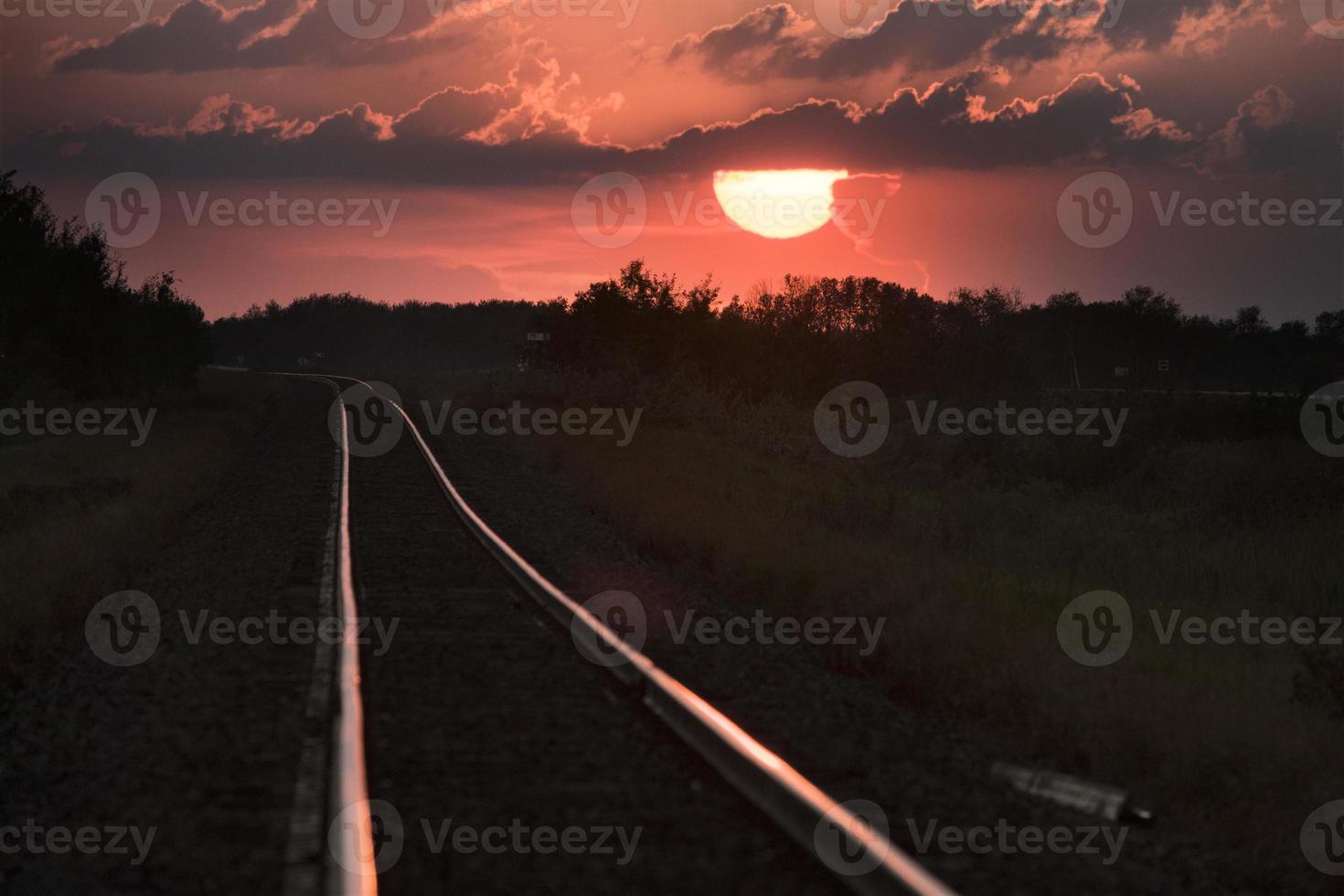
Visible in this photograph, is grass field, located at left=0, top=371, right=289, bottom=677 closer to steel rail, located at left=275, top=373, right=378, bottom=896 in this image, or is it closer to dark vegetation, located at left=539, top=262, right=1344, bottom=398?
steel rail, located at left=275, top=373, right=378, bottom=896

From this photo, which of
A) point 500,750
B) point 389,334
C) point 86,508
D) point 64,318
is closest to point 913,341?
point 64,318

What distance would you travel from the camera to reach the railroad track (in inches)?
181

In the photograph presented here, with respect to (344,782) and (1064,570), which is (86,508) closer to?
(1064,570)

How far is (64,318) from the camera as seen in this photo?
153ft

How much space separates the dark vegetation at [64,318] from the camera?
42.4 m

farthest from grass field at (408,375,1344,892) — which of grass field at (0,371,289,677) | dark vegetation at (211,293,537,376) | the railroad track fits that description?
dark vegetation at (211,293,537,376)

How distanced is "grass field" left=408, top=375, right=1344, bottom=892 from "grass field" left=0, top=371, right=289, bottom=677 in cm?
618

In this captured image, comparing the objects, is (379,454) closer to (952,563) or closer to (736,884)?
(952,563)

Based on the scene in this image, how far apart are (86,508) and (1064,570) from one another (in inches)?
619

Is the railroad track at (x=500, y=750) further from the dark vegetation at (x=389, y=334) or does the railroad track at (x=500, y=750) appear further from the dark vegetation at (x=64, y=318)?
the dark vegetation at (x=389, y=334)

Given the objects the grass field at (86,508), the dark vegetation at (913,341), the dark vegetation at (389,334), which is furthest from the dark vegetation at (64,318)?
A: the dark vegetation at (389,334)

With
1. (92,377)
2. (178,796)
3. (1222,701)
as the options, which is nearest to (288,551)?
(178,796)

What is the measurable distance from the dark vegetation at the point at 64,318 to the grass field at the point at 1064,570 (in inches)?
935

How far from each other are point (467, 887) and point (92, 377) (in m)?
52.3
